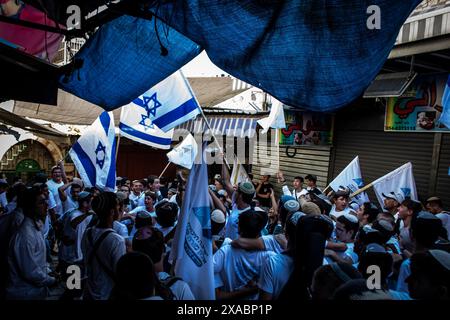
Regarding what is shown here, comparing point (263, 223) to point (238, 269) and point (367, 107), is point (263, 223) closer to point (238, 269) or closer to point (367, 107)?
point (238, 269)

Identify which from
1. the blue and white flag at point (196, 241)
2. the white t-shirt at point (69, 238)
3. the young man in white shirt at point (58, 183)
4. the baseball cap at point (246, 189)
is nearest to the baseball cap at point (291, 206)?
the blue and white flag at point (196, 241)

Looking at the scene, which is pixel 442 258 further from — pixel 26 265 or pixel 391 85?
pixel 391 85

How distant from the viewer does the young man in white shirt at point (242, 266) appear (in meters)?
3.49

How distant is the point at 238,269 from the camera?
3.55 m

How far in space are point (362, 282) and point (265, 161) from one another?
45.9ft

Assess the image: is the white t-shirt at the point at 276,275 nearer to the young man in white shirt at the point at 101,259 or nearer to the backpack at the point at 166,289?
the backpack at the point at 166,289

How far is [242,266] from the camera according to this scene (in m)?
3.53

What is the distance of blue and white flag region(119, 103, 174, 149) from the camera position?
587 centimetres

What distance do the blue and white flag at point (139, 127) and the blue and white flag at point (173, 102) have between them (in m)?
0.35

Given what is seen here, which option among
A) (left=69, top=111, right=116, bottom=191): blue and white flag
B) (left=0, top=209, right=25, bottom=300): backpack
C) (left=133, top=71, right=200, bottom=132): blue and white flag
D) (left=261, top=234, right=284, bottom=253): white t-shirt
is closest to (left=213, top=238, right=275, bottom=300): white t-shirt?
(left=261, top=234, right=284, bottom=253): white t-shirt

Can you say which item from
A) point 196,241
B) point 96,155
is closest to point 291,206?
point 196,241

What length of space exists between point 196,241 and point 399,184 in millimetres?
4985

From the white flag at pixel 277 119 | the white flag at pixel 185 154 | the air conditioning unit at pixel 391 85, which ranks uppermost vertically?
the air conditioning unit at pixel 391 85

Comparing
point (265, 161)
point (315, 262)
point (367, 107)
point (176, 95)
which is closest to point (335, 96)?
point (315, 262)
